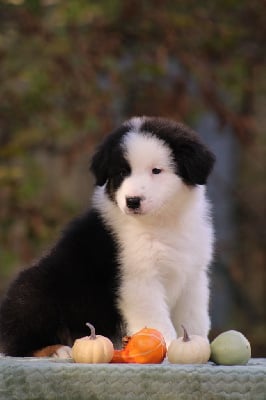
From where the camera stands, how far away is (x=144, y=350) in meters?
4.60

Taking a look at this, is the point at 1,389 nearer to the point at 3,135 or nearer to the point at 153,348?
the point at 153,348

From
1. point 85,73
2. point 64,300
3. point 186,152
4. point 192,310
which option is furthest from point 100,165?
point 85,73

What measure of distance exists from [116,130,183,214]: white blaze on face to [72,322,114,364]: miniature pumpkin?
1003 mm

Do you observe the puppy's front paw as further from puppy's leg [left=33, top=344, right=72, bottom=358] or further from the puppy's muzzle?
the puppy's muzzle

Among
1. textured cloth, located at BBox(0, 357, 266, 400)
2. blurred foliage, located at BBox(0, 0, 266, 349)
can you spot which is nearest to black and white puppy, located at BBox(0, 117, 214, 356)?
textured cloth, located at BBox(0, 357, 266, 400)

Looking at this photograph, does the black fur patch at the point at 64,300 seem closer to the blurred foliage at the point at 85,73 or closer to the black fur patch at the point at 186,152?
the black fur patch at the point at 186,152

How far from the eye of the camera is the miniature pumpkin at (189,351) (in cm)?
457

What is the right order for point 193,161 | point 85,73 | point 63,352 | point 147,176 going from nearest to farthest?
point 63,352
point 147,176
point 193,161
point 85,73

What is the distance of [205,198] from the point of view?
19.9 feet

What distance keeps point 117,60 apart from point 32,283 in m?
6.90

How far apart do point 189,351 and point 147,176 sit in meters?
1.22

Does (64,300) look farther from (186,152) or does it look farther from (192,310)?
(186,152)

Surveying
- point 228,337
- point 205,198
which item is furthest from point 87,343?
point 205,198

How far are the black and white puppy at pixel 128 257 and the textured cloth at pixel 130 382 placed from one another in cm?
112
